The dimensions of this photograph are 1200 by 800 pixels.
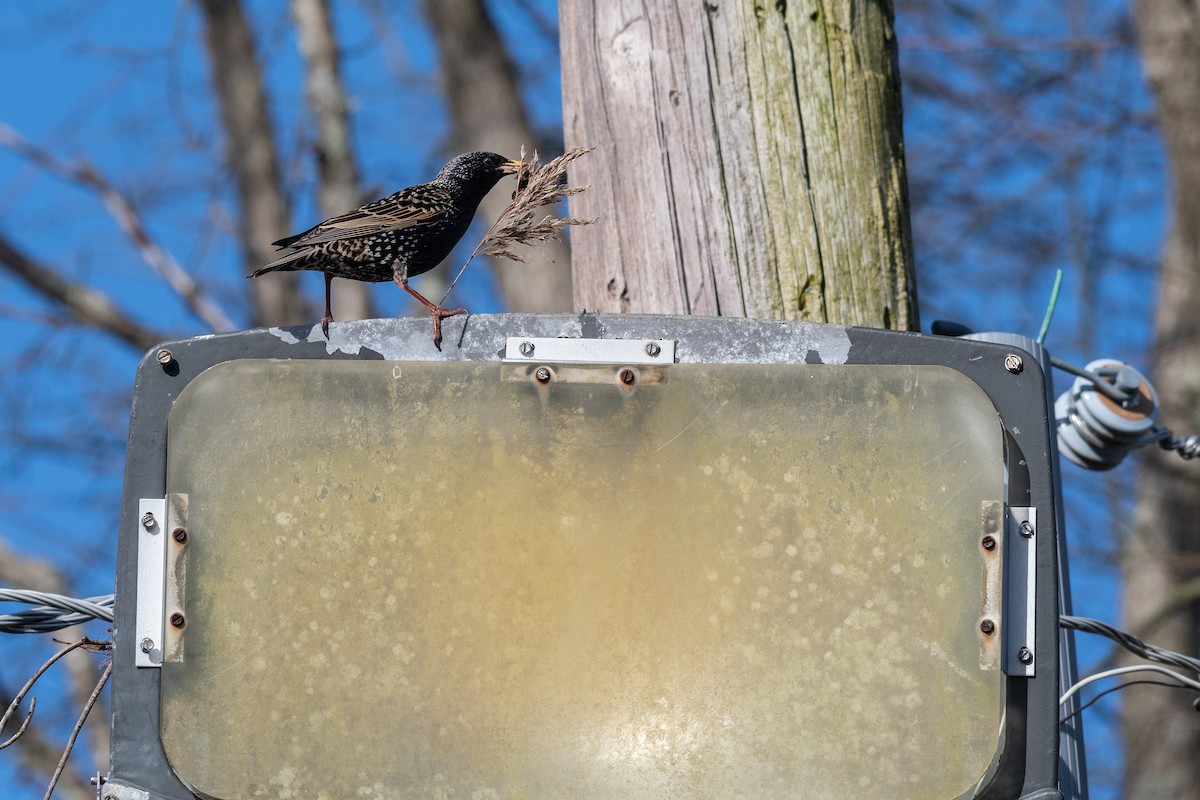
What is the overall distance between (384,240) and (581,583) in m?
1.07

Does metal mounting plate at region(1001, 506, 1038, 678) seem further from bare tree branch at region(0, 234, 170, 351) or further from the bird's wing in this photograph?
bare tree branch at region(0, 234, 170, 351)

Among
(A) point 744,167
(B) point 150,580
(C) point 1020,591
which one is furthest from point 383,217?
(C) point 1020,591

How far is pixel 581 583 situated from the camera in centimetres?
242

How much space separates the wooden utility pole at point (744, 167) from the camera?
125 inches

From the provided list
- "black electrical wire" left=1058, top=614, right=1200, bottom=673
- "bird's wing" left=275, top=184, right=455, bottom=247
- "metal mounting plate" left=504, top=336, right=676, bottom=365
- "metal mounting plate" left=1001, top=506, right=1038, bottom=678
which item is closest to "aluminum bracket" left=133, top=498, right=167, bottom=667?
"metal mounting plate" left=504, top=336, right=676, bottom=365

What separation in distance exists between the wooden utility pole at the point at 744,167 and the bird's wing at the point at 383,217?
0.39 metres

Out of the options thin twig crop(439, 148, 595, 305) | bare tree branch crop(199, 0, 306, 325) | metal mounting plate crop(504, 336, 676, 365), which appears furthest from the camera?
bare tree branch crop(199, 0, 306, 325)

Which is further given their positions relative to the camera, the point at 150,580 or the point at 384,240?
the point at 384,240

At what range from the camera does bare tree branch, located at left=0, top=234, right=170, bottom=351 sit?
11.1m

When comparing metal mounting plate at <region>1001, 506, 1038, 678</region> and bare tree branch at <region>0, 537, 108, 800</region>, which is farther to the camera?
bare tree branch at <region>0, 537, 108, 800</region>

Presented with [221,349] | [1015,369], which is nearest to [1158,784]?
[1015,369]

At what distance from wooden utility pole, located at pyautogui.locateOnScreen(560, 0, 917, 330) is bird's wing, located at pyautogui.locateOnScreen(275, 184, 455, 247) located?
390 millimetres

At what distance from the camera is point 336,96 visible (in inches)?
430

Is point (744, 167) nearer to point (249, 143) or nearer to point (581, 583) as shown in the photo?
point (581, 583)
